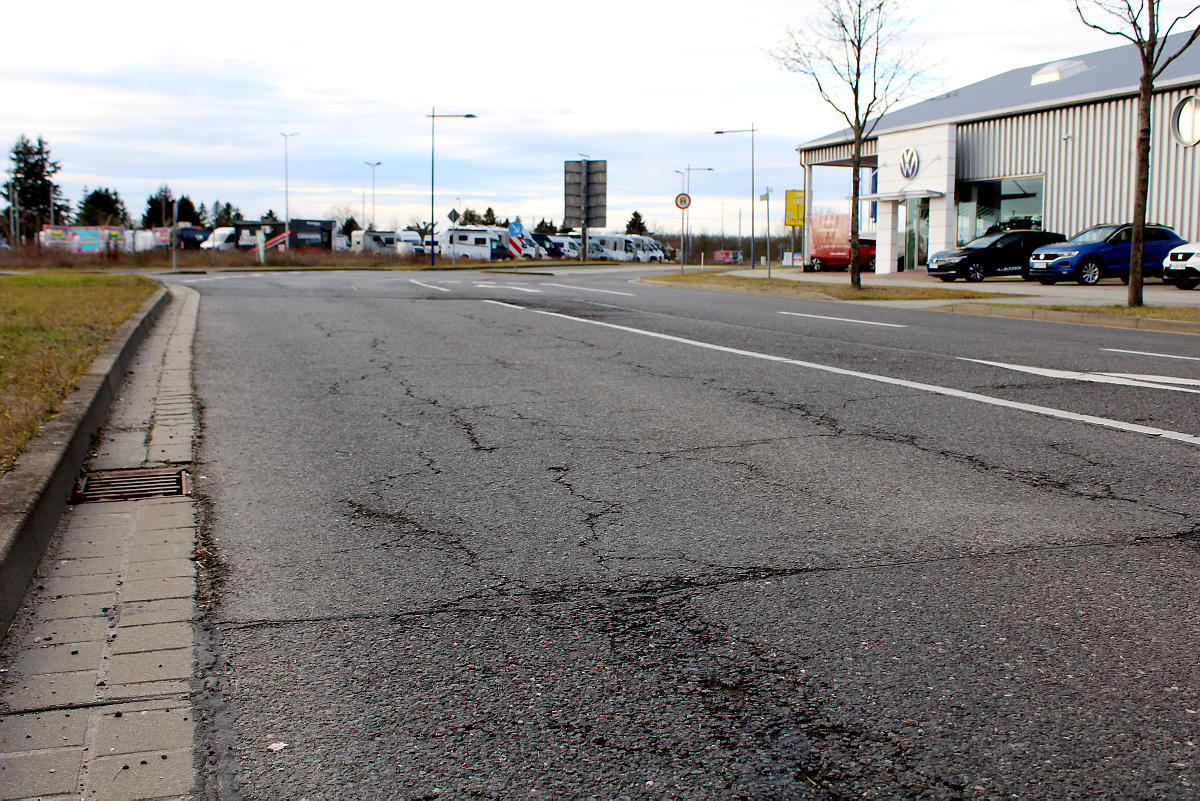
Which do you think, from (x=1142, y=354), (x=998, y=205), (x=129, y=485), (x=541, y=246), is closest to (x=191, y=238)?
(x=541, y=246)

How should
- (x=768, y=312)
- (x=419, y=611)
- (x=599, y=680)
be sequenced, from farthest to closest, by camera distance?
(x=768, y=312), (x=419, y=611), (x=599, y=680)

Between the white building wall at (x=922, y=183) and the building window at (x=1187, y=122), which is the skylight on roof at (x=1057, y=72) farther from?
the building window at (x=1187, y=122)

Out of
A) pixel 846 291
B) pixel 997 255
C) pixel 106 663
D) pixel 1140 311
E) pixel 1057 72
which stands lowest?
pixel 106 663

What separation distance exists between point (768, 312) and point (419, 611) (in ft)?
43.7

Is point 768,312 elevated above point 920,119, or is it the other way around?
point 920,119

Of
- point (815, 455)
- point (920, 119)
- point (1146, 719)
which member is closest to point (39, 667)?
point (1146, 719)

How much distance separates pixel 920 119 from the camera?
119 ft

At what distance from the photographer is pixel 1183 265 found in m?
22.4

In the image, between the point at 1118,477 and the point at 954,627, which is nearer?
the point at 954,627

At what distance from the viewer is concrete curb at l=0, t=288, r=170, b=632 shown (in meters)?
3.41

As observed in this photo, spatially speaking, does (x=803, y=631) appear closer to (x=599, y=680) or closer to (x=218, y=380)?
(x=599, y=680)

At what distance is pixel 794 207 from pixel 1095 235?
41.2ft

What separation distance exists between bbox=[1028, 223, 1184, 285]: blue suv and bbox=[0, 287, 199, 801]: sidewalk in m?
25.4

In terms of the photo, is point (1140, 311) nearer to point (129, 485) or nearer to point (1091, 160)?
point (1091, 160)
